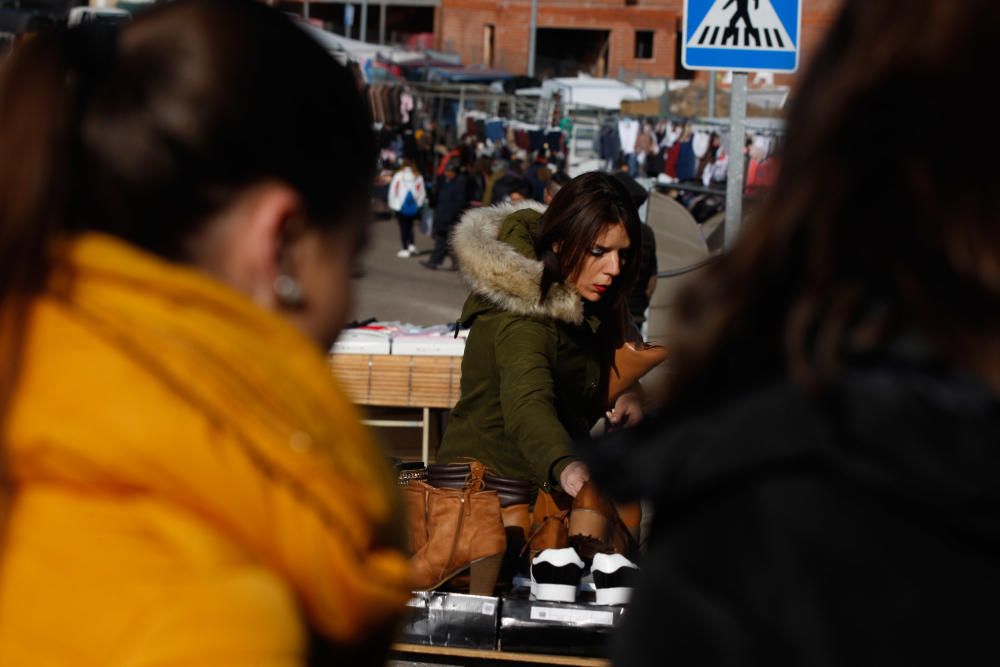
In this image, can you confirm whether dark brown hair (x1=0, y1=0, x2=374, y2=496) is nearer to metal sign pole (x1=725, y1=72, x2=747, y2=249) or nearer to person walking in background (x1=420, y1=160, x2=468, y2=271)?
metal sign pole (x1=725, y1=72, x2=747, y2=249)

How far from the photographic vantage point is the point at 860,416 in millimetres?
1051

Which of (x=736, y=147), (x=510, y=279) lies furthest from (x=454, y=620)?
(x=736, y=147)

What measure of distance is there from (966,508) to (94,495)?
2.40 ft

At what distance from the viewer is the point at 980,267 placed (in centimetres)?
106

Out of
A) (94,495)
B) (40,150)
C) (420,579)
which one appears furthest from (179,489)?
(420,579)

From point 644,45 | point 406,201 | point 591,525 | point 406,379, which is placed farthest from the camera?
point 644,45

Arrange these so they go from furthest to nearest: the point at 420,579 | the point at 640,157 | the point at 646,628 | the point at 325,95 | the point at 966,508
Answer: the point at 640,157 < the point at 420,579 < the point at 325,95 < the point at 646,628 < the point at 966,508

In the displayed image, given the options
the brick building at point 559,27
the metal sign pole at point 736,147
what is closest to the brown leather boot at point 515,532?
the metal sign pole at point 736,147

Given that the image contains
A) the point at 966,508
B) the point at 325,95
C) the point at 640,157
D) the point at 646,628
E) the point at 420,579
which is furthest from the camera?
the point at 640,157

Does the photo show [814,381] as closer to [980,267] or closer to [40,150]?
[980,267]

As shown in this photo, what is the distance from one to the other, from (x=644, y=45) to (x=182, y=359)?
63.7 meters

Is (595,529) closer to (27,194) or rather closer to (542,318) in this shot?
(542,318)

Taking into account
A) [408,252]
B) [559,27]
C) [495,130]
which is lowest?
[408,252]

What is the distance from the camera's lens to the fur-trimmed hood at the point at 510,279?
13.4 ft
